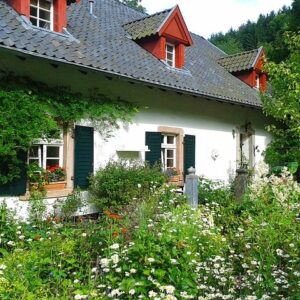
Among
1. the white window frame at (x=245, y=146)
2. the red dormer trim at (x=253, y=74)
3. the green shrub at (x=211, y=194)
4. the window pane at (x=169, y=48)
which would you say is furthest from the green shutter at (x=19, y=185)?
the red dormer trim at (x=253, y=74)

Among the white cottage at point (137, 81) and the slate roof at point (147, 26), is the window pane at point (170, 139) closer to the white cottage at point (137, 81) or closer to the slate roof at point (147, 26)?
the white cottage at point (137, 81)

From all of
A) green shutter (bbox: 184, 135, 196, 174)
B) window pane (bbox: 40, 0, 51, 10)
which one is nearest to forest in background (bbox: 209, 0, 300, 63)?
green shutter (bbox: 184, 135, 196, 174)

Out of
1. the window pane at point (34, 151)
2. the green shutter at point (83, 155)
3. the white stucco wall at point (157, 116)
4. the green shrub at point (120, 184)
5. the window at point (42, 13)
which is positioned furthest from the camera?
→ the window at point (42, 13)

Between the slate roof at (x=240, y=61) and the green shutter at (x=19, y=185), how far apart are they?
1069cm

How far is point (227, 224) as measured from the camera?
6535 mm

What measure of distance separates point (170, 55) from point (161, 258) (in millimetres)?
9193

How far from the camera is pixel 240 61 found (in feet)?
51.8

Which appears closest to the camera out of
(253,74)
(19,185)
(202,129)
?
(19,185)

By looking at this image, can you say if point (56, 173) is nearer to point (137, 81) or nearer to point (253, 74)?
point (137, 81)

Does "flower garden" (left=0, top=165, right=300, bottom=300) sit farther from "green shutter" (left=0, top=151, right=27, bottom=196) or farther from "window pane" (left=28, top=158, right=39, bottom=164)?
"window pane" (left=28, top=158, right=39, bottom=164)

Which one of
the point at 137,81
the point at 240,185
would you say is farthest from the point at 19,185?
the point at 240,185

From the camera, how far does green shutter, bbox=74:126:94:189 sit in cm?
823

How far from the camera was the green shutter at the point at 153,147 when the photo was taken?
9922 mm

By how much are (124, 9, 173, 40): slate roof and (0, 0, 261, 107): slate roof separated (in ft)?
0.86
